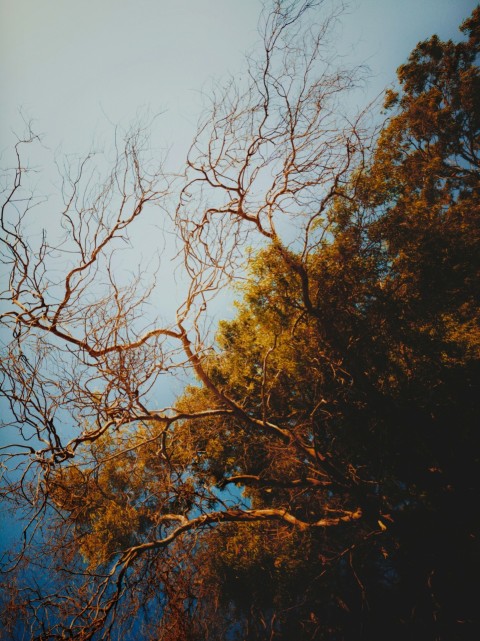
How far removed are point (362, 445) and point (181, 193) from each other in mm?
6061

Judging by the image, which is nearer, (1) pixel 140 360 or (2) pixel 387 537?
(1) pixel 140 360

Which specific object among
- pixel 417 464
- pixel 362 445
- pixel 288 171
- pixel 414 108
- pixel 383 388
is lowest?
pixel 417 464

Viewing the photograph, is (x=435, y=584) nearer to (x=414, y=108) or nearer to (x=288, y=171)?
(x=288, y=171)

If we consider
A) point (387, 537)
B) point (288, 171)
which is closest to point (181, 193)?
point (288, 171)

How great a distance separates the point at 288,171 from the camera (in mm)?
4668

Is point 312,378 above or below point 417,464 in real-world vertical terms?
above

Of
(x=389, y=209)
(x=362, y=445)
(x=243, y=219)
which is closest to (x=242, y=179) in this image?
(x=243, y=219)

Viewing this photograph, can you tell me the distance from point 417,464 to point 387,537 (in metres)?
1.56

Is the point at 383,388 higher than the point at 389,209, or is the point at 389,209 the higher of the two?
the point at 389,209

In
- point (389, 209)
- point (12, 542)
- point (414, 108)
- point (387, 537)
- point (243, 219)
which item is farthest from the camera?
point (414, 108)

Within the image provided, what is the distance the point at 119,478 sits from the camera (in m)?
7.89

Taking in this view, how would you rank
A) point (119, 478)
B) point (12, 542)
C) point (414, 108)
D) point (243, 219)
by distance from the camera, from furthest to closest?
point (414, 108), point (119, 478), point (243, 219), point (12, 542)

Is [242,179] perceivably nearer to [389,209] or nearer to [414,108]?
[389,209]

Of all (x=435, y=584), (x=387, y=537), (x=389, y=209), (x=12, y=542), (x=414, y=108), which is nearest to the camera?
(x=12, y=542)
